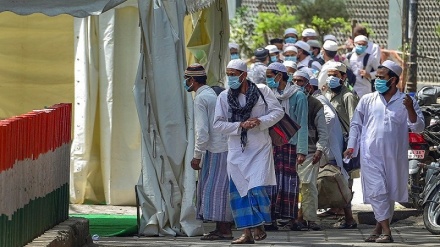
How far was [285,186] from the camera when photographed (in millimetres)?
11969

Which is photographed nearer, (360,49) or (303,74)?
(303,74)

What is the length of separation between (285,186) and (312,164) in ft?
1.42

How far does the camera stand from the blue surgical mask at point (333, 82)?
1283cm

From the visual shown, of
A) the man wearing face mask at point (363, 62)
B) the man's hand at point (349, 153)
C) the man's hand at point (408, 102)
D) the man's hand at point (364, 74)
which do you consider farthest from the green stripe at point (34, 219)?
the man wearing face mask at point (363, 62)

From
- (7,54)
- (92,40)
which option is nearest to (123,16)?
(92,40)

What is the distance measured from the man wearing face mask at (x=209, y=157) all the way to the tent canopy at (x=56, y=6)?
1059mm

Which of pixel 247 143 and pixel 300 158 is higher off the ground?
pixel 247 143

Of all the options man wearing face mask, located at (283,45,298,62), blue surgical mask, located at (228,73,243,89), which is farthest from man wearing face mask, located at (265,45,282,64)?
blue surgical mask, located at (228,73,243,89)

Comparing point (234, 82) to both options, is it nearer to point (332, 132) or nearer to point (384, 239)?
point (384, 239)

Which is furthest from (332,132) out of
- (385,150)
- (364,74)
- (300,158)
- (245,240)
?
(364,74)

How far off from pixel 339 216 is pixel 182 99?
3.00m

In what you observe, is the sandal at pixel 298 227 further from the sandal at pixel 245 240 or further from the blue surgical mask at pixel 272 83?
the sandal at pixel 245 240

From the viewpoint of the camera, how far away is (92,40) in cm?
1391

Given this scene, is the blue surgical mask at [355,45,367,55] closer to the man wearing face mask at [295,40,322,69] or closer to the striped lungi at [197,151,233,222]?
the man wearing face mask at [295,40,322,69]
